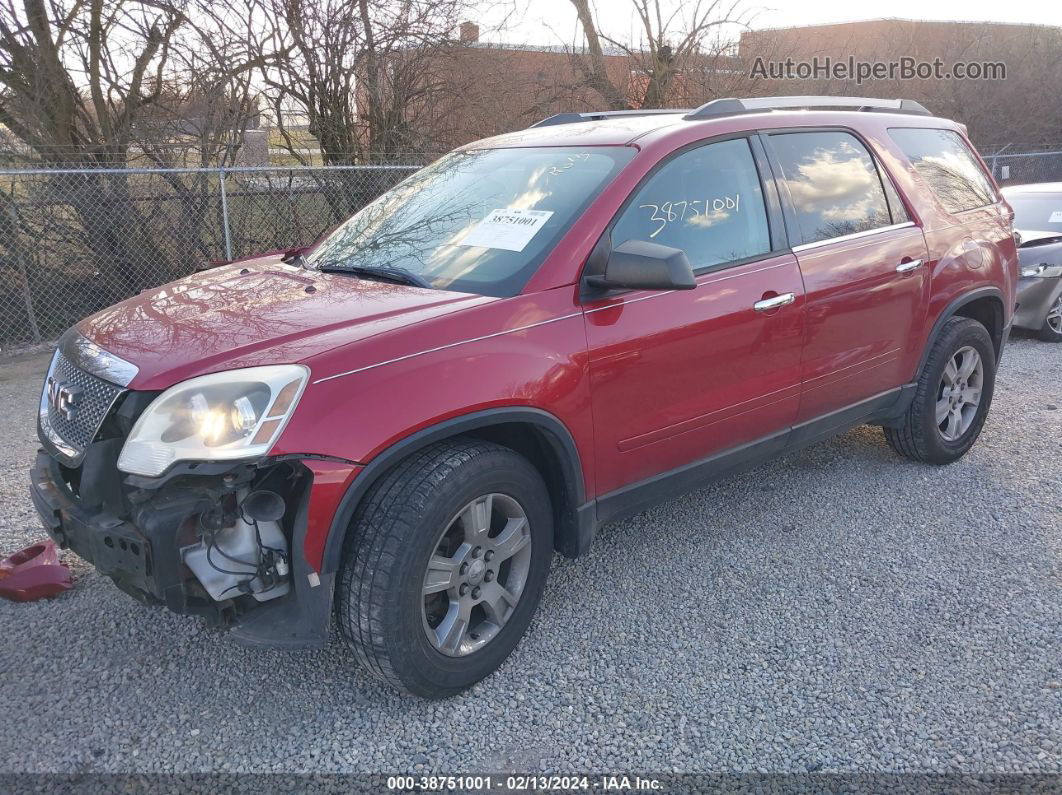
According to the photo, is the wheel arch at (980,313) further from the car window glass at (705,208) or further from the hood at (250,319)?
the hood at (250,319)

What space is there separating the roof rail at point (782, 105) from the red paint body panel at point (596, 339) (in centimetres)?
11

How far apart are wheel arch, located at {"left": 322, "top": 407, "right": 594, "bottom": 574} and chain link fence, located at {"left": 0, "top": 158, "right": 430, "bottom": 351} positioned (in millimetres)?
6206

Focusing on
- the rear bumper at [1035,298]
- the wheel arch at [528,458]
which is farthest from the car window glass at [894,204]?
the rear bumper at [1035,298]

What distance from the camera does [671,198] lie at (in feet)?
11.1

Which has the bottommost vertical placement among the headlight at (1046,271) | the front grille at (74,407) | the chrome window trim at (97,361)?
the headlight at (1046,271)

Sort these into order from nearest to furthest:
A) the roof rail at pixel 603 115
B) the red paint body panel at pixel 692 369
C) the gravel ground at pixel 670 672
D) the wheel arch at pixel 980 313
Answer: the gravel ground at pixel 670 672
the red paint body panel at pixel 692 369
the roof rail at pixel 603 115
the wheel arch at pixel 980 313

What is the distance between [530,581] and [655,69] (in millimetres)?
11767

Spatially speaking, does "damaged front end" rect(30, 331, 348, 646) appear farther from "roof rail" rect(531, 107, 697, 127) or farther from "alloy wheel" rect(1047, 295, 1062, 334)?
"alloy wheel" rect(1047, 295, 1062, 334)

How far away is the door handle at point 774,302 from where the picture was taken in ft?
11.5

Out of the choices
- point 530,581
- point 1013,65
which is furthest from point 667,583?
point 1013,65

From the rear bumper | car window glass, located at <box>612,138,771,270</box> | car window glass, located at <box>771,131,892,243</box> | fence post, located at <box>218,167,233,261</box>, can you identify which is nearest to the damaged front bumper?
car window glass, located at <box>612,138,771,270</box>

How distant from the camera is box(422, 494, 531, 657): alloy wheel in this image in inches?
109

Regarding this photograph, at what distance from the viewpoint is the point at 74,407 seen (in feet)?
9.09

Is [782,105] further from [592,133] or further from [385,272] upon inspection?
[385,272]
